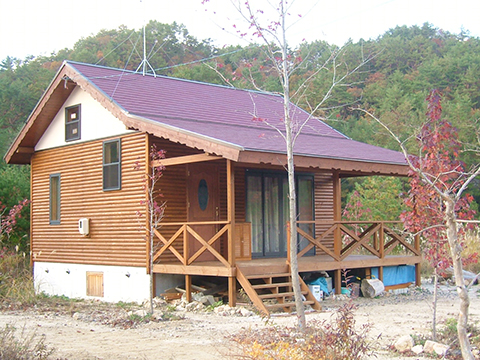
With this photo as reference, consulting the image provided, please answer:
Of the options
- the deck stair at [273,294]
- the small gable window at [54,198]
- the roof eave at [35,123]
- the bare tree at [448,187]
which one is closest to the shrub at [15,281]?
the small gable window at [54,198]

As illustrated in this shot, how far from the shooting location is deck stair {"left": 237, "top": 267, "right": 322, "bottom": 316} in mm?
11047

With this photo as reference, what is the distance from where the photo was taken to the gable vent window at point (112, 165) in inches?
556

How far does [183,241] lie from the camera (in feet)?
42.6

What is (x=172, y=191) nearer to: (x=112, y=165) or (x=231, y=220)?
(x=112, y=165)

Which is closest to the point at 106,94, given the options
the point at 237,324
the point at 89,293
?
the point at 89,293

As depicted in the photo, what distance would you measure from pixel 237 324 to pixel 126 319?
1.92 meters

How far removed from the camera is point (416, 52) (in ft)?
135

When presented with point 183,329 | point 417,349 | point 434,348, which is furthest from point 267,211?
point 434,348

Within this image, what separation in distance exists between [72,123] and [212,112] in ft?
11.7

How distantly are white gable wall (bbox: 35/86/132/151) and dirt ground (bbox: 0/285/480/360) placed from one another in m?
4.29

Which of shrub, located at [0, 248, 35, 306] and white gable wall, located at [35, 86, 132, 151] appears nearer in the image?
shrub, located at [0, 248, 35, 306]

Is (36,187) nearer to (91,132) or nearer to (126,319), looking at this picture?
(91,132)

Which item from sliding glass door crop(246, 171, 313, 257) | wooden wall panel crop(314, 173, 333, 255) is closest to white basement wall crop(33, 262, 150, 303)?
sliding glass door crop(246, 171, 313, 257)

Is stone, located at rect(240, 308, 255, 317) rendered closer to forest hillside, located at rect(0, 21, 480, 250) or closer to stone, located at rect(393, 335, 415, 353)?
stone, located at rect(393, 335, 415, 353)
